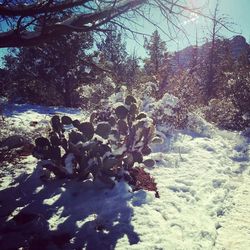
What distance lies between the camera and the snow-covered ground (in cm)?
349

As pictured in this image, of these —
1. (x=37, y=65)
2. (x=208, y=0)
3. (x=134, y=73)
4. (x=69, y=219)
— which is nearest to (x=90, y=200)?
(x=69, y=219)

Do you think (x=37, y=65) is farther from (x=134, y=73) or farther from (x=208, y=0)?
(x=208, y=0)

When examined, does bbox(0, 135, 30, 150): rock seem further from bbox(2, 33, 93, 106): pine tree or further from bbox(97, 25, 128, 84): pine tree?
bbox(2, 33, 93, 106): pine tree

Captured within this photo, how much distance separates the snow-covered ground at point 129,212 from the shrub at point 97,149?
0.22m

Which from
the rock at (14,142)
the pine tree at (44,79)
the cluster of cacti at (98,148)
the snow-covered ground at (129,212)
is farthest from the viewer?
the pine tree at (44,79)

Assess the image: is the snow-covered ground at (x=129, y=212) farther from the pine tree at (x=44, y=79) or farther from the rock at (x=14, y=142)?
the pine tree at (x=44, y=79)

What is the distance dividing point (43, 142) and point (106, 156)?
39.8 inches

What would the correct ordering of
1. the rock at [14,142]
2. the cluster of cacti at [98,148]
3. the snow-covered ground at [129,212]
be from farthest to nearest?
the rock at [14,142] < the cluster of cacti at [98,148] < the snow-covered ground at [129,212]

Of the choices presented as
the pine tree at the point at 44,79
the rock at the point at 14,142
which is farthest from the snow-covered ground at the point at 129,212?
the pine tree at the point at 44,79

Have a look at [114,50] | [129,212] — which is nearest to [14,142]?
[129,212]

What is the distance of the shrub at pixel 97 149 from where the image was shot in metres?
4.74

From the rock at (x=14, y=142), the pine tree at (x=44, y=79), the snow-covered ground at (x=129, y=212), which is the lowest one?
the snow-covered ground at (x=129, y=212)

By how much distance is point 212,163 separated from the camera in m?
6.76

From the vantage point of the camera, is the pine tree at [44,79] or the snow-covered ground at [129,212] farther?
the pine tree at [44,79]
